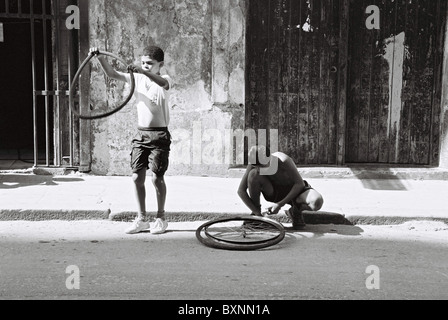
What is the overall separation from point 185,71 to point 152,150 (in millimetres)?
3020

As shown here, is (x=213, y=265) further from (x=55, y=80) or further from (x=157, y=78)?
(x=55, y=80)

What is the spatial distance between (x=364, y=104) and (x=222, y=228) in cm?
379

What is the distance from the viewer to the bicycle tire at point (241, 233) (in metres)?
5.88

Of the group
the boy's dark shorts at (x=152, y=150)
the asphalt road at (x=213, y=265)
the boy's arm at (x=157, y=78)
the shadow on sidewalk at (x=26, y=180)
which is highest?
the boy's arm at (x=157, y=78)

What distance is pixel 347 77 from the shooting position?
371 inches

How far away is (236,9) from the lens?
29.5ft

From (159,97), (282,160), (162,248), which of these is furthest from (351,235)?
(159,97)

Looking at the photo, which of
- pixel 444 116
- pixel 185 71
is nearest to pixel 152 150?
pixel 185 71

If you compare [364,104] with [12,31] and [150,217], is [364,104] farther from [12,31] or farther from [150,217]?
[12,31]

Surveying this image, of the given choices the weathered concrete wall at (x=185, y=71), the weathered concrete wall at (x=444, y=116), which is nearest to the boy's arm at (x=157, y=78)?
the weathered concrete wall at (x=185, y=71)

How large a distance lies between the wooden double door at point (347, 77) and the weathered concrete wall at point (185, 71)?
0.37 m

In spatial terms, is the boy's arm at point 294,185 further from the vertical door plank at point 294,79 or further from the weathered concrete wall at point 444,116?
the weathered concrete wall at point 444,116

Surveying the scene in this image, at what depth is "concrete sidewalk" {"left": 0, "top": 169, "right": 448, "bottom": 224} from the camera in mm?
7098

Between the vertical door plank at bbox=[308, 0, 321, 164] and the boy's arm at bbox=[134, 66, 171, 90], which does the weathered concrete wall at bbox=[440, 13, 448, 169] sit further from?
the boy's arm at bbox=[134, 66, 171, 90]
